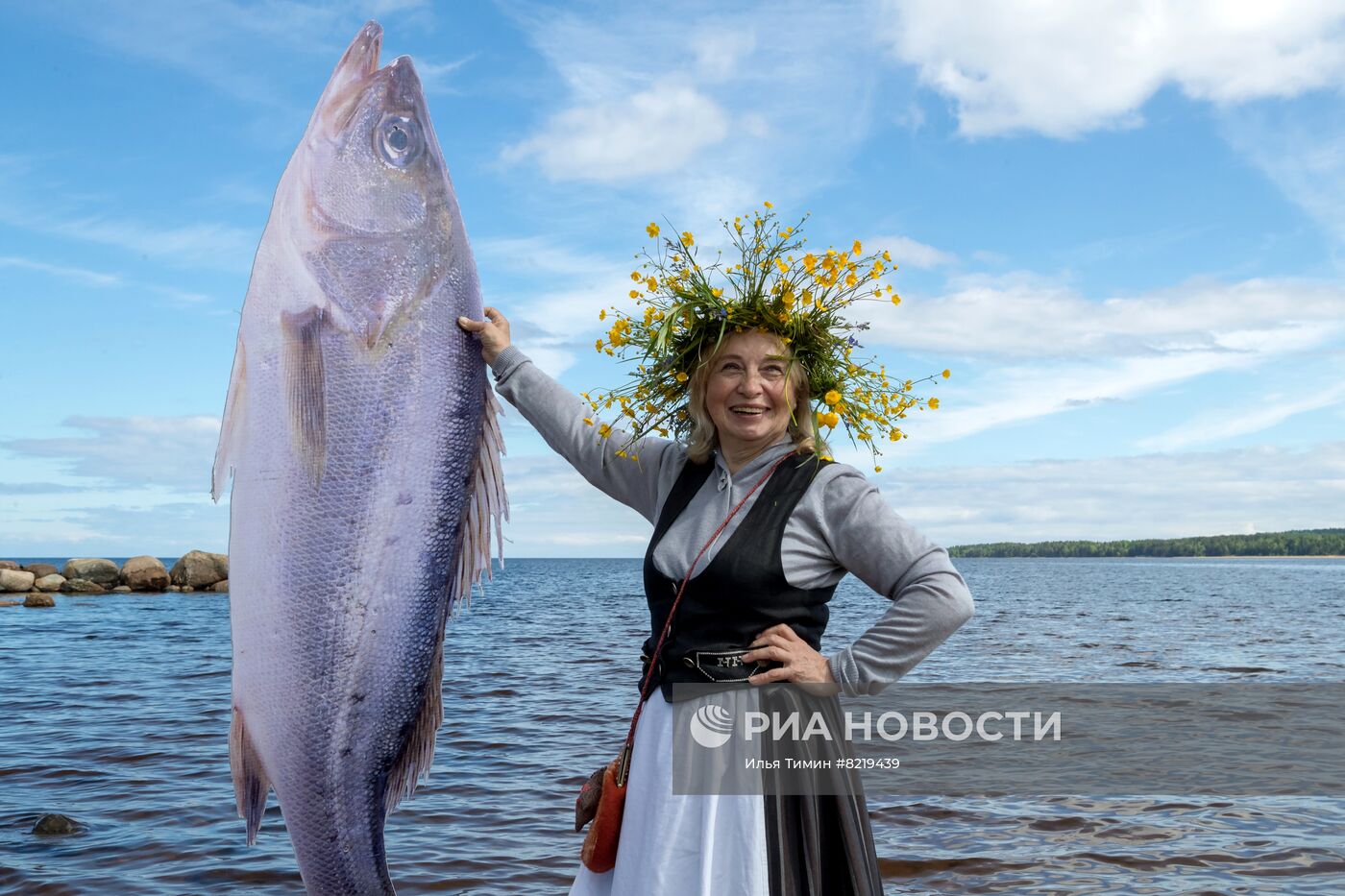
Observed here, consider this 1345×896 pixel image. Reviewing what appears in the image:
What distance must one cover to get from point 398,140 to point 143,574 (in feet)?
139

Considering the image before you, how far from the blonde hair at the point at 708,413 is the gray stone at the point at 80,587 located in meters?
42.0

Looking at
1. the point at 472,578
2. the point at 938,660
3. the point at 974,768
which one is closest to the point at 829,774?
the point at 472,578

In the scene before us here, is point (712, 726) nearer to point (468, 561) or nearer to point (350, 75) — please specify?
point (468, 561)

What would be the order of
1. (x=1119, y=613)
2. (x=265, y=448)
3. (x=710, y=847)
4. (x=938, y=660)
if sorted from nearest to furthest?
1. (x=265, y=448)
2. (x=710, y=847)
3. (x=938, y=660)
4. (x=1119, y=613)

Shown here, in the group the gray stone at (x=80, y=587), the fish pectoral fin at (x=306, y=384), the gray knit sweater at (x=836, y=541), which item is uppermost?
the fish pectoral fin at (x=306, y=384)

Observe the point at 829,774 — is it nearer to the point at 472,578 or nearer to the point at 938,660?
the point at 472,578

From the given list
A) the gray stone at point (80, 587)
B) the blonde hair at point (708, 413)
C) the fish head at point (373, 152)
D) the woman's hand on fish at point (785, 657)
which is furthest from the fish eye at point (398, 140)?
the gray stone at point (80, 587)

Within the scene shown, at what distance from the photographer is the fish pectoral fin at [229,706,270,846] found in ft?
6.66

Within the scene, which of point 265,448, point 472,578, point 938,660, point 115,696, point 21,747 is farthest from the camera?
point 938,660

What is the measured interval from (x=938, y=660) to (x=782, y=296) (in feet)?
55.2

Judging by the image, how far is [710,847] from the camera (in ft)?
8.23

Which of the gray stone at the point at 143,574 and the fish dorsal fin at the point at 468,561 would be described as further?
the gray stone at the point at 143,574

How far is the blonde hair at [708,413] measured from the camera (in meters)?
2.80

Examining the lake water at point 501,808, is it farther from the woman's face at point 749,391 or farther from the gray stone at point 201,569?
the gray stone at point 201,569
